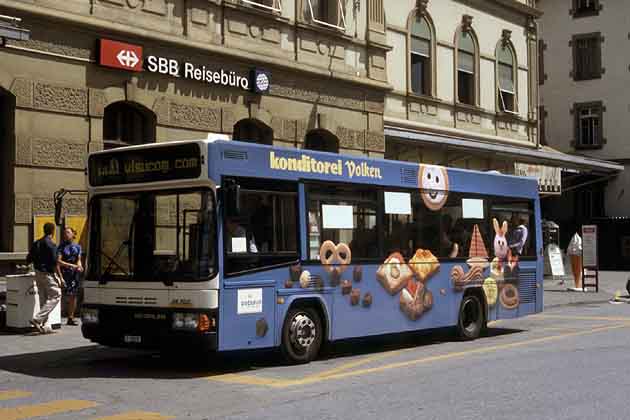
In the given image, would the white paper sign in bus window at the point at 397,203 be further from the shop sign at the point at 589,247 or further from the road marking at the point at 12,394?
the shop sign at the point at 589,247

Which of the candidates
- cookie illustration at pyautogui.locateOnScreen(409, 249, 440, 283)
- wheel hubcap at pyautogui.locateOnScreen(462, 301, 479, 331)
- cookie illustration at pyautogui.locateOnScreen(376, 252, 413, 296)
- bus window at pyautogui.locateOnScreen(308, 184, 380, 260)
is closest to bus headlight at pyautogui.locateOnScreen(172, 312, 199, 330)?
bus window at pyautogui.locateOnScreen(308, 184, 380, 260)

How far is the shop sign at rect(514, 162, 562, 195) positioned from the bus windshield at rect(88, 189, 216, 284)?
2145 centimetres

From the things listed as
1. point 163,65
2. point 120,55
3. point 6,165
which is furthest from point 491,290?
point 6,165

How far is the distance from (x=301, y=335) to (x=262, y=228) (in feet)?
5.03

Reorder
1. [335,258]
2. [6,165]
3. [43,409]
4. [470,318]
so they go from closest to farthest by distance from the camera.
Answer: [43,409] < [335,258] < [470,318] < [6,165]

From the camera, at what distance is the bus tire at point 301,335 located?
11.8 meters

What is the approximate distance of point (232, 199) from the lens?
10.8 meters

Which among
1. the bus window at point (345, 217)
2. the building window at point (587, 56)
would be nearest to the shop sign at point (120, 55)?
the bus window at point (345, 217)

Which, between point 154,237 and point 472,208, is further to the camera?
point 472,208

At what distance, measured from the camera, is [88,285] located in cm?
1178

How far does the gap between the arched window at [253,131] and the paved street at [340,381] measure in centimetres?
732

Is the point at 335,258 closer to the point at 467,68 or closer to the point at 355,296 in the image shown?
the point at 355,296

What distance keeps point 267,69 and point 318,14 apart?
2888 mm

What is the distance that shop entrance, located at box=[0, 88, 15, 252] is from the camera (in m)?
16.3
